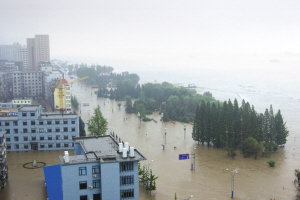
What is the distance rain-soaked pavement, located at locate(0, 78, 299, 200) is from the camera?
15.4 meters

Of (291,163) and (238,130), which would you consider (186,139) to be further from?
(291,163)

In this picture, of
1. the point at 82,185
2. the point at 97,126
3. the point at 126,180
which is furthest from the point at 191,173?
the point at 97,126

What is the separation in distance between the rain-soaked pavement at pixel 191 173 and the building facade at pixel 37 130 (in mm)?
Answer: 584

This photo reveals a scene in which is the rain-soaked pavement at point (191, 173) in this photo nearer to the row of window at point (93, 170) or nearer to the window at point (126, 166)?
the window at point (126, 166)

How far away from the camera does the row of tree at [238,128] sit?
71.4 feet

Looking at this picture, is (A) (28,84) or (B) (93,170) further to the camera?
(A) (28,84)

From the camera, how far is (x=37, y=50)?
255ft

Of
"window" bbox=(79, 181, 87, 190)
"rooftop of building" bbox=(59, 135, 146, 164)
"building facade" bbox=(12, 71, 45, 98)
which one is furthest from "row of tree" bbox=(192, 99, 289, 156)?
"building facade" bbox=(12, 71, 45, 98)

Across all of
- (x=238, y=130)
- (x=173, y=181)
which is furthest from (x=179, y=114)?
(x=173, y=181)

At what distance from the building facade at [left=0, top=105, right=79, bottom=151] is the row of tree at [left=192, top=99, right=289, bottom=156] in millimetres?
8549

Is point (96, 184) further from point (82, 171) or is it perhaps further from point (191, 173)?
point (191, 173)

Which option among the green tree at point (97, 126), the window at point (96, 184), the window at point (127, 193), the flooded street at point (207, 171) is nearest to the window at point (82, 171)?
the window at point (96, 184)

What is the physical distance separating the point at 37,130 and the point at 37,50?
2404 inches

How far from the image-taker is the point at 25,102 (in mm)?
38531
